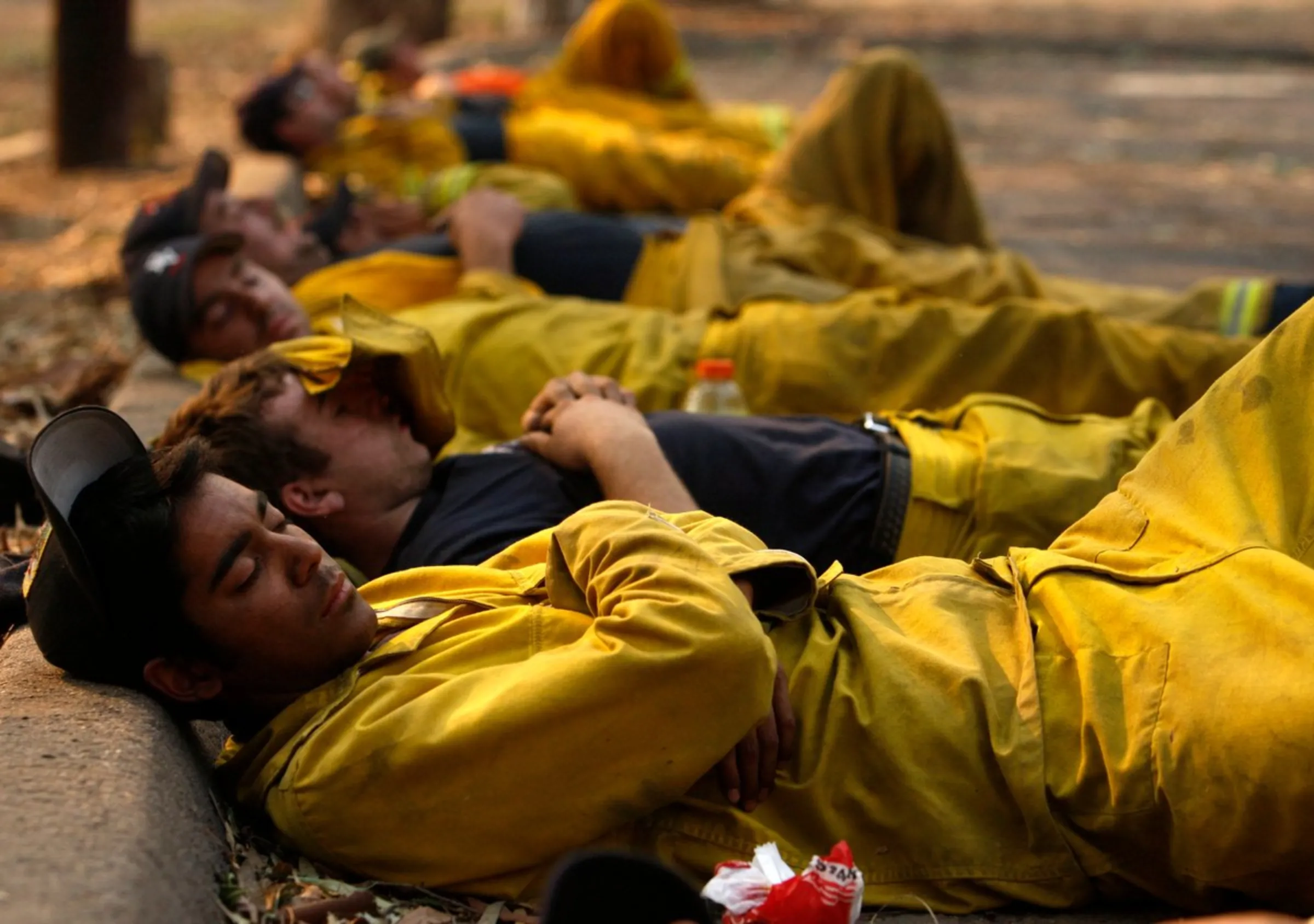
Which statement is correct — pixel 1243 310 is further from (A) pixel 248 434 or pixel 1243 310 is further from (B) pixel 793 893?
(B) pixel 793 893

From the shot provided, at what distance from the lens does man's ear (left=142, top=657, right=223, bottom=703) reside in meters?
2.40

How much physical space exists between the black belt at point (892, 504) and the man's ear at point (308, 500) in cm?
109

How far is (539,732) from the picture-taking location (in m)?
2.20

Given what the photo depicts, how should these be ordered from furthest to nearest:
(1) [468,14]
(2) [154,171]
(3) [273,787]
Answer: (1) [468,14] < (2) [154,171] < (3) [273,787]

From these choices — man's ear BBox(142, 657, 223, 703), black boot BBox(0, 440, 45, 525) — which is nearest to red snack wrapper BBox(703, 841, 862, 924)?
man's ear BBox(142, 657, 223, 703)

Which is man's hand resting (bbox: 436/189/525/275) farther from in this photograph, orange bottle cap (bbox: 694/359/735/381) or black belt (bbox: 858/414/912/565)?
black belt (bbox: 858/414/912/565)

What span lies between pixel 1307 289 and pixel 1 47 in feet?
45.4

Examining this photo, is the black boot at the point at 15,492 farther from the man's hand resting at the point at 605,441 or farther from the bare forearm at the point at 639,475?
the bare forearm at the point at 639,475

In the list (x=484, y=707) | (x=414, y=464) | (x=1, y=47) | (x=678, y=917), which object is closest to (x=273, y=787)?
(x=484, y=707)

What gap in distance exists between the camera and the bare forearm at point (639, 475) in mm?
3025

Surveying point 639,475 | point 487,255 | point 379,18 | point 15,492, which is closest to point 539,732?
point 639,475

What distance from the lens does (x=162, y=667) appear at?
7.91 ft

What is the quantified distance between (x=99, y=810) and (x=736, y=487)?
1.56 m

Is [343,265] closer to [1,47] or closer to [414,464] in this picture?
[414,464]
